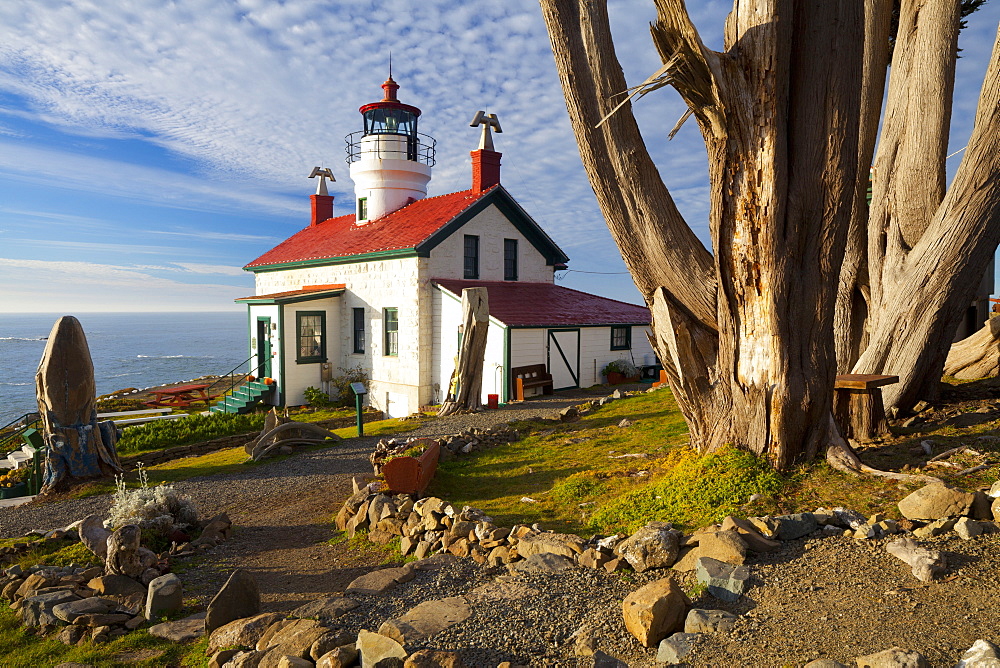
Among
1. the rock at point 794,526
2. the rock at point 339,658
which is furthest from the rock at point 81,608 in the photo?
the rock at point 794,526

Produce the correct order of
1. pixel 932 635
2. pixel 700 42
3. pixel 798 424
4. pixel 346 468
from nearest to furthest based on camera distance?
pixel 932 635, pixel 700 42, pixel 798 424, pixel 346 468

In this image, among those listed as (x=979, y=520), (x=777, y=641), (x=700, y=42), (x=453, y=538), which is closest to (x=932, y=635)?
(x=777, y=641)

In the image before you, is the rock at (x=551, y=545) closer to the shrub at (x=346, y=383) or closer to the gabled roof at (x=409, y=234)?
the gabled roof at (x=409, y=234)

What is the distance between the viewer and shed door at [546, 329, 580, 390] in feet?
60.5

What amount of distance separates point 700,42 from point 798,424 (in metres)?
3.81

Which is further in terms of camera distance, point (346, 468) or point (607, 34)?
point (346, 468)

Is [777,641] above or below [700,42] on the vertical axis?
below

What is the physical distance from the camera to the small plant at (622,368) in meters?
19.7

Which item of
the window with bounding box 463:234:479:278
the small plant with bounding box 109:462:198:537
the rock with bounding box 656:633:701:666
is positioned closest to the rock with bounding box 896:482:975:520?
the rock with bounding box 656:633:701:666

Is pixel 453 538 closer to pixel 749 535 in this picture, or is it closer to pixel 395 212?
pixel 749 535

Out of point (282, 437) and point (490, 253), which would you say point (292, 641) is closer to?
point (282, 437)

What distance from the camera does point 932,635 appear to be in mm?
3436

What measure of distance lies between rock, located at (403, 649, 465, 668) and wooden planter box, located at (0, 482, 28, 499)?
426 inches

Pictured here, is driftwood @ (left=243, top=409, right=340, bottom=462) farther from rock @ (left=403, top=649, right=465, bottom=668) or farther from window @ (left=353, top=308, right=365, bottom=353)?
rock @ (left=403, top=649, right=465, bottom=668)
